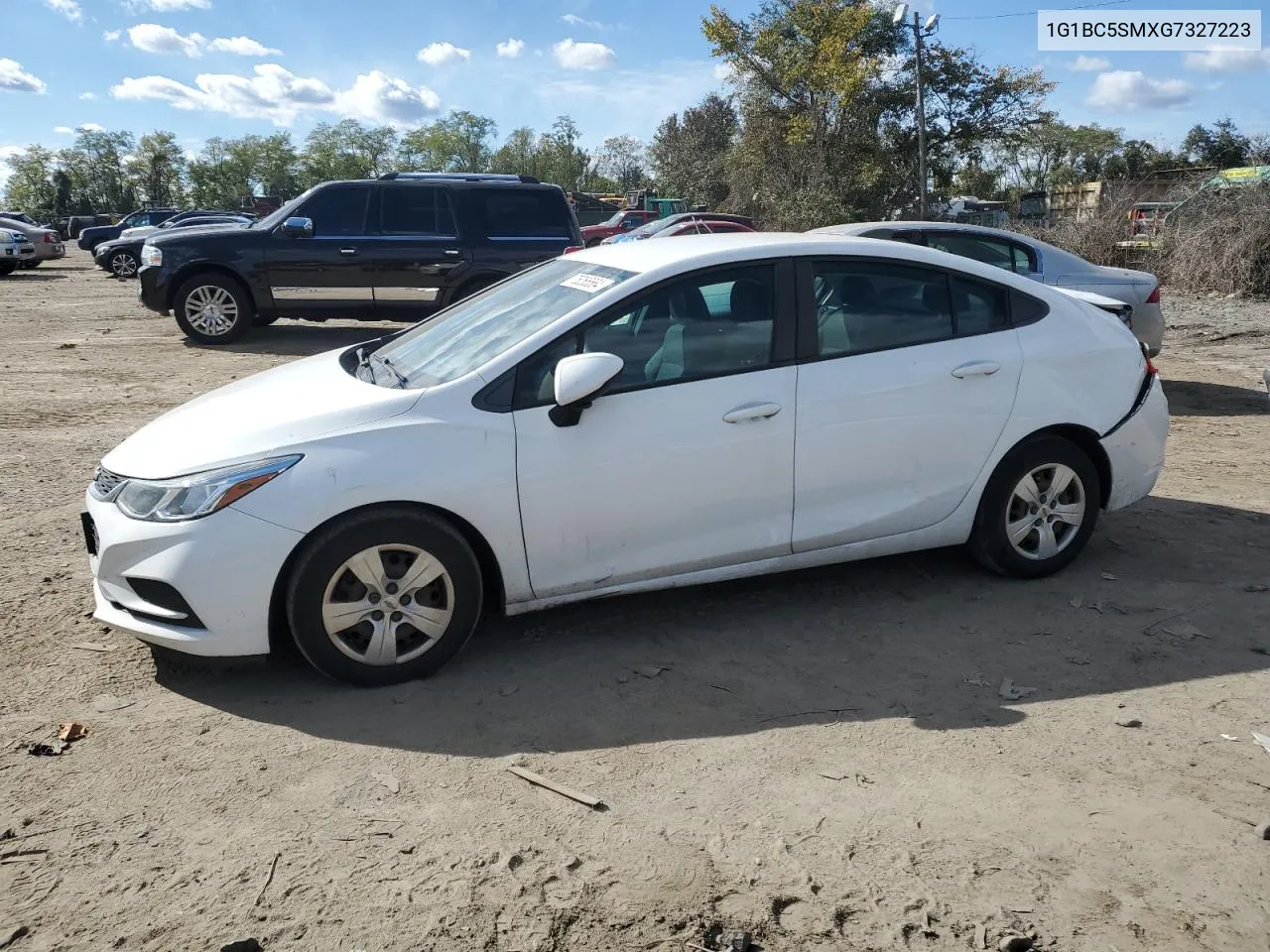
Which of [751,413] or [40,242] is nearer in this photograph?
[751,413]

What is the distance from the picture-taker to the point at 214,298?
13125 millimetres

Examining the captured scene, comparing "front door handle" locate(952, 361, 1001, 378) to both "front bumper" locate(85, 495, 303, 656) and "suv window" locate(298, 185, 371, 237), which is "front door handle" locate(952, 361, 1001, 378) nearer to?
"front bumper" locate(85, 495, 303, 656)

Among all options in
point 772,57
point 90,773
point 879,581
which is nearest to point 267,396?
point 90,773

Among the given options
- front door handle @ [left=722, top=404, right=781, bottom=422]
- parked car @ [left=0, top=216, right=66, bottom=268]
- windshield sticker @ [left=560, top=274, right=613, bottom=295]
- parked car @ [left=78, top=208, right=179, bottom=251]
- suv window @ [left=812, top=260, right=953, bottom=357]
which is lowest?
front door handle @ [left=722, top=404, right=781, bottom=422]

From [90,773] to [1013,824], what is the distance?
9.34 feet

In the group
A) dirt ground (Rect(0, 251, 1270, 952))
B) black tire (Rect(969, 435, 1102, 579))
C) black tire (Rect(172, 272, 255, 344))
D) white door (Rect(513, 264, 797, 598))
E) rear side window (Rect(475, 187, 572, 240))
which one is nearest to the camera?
dirt ground (Rect(0, 251, 1270, 952))

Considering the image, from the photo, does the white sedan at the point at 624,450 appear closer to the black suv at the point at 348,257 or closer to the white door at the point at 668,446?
the white door at the point at 668,446

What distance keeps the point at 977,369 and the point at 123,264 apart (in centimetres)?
2688

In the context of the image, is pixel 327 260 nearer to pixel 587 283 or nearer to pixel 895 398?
pixel 587 283

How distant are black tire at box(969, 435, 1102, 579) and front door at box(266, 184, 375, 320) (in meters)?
9.86

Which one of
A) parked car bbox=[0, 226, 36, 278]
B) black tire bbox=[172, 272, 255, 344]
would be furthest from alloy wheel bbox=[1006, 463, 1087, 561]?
parked car bbox=[0, 226, 36, 278]

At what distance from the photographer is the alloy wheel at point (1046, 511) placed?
16.0 feet

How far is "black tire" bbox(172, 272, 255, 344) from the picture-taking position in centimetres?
1303

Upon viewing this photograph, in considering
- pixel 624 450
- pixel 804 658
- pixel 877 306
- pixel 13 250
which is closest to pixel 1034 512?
pixel 877 306
